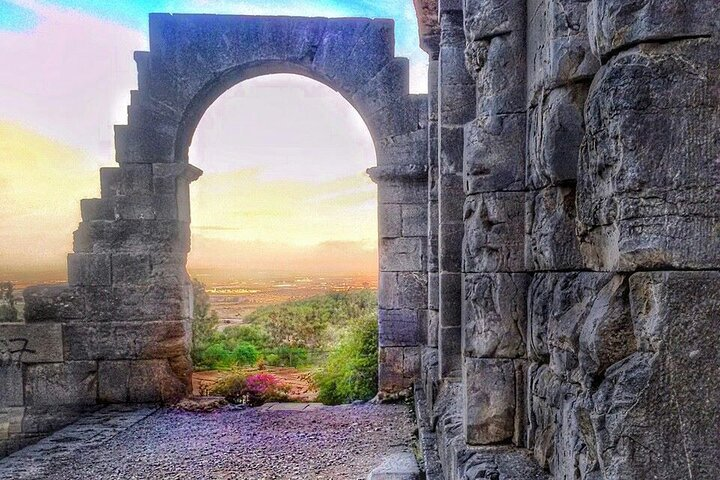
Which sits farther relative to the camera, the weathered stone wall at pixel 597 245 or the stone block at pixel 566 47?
the stone block at pixel 566 47

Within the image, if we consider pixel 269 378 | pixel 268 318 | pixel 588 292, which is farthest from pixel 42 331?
pixel 588 292

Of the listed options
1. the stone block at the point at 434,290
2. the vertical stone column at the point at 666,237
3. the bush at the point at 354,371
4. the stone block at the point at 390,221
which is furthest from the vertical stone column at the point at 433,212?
the vertical stone column at the point at 666,237

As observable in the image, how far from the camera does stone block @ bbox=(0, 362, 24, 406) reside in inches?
259

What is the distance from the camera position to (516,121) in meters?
2.41

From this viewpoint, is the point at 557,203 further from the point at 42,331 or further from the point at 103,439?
the point at 42,331

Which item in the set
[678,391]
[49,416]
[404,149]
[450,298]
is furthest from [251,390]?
[678,391]

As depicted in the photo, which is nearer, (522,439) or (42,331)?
(522,439)

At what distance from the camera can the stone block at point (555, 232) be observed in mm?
1867

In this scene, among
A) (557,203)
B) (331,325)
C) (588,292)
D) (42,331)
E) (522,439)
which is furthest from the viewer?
(331,325)

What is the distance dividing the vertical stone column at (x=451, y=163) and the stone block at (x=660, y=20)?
262cm

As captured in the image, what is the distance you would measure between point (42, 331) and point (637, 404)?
23.2 feet

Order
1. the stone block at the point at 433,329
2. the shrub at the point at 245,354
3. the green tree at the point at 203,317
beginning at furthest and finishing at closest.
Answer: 1. the shrub at the point at 245,354
2. the green tree at the point at 203,317
3. the stone block at the point at 433,329

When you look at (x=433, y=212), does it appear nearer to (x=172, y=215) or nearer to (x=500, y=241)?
(x=500, y=241)

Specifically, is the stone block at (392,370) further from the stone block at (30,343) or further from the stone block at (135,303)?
the stone block at (30,343)
